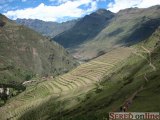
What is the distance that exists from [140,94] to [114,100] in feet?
74.7

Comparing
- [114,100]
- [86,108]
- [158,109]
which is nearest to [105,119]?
[158,109]

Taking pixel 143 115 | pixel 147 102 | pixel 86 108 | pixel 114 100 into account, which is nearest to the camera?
pixel 143 115

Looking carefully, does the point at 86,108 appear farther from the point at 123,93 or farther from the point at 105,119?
the point at 105,119

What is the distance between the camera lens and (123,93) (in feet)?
614

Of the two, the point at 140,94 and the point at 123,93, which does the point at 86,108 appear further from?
the point at 140,94

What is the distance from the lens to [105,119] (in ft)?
395

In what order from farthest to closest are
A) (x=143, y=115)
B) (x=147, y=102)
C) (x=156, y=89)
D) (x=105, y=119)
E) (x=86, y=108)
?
1. (x=86, y=108)
2. (x=156, y=89)
3. (x=147, y=102)
4. (x=105, y=119)
5. (x=143, y=115)

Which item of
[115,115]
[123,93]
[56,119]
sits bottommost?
[56,119]

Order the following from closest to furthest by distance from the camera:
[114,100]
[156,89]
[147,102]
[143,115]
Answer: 1. [143,115]
2. [147,102]
3. [156,89]
4. [114,100]

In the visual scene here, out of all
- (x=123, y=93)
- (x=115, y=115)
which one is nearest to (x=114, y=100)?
(x=123, y=93)

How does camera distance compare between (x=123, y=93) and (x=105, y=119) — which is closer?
(x=105, y=119)

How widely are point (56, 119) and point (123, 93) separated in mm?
38576

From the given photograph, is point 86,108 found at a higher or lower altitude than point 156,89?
lower

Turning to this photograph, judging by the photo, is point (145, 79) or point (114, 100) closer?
point (114, 100)
